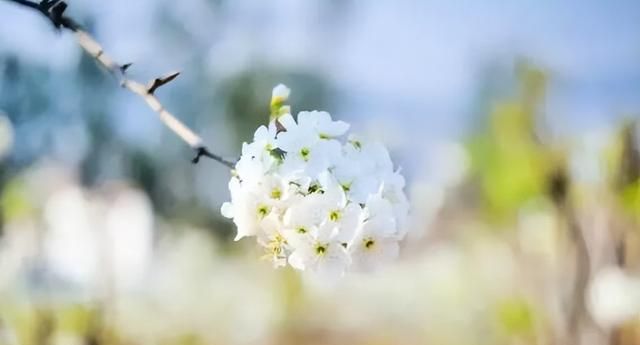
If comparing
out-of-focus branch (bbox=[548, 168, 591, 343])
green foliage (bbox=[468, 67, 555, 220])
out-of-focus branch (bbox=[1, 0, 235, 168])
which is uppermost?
green foliage (bbox=[468, 67, 555, 220])

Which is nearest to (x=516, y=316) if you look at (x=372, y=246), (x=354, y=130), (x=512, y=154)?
(x=512, y=154)

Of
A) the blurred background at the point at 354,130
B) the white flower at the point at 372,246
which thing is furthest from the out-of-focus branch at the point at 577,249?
the white flower at the point at 372,246

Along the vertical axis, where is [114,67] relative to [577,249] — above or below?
below

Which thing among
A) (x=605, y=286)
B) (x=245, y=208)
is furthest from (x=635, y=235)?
(x=245, y=208)

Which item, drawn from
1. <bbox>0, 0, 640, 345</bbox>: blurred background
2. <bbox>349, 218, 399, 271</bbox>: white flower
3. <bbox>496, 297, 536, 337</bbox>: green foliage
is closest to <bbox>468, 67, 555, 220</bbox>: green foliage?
<bbox>0, 0, 640, 345</bbox>: blurred background

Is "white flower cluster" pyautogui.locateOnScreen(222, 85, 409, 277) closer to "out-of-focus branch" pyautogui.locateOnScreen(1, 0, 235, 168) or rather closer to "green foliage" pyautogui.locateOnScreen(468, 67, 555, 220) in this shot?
"out-of-focus branch" pyautogui.locateOnScreen(1, 0, 235, 168)

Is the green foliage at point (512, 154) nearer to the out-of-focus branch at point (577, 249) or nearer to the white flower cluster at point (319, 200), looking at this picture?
the out-of-focus branch at point (577, 249)

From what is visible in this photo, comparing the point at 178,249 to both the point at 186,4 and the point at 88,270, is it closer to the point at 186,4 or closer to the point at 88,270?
the point at 88,270

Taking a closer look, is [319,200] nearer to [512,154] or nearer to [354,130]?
[354,130]
